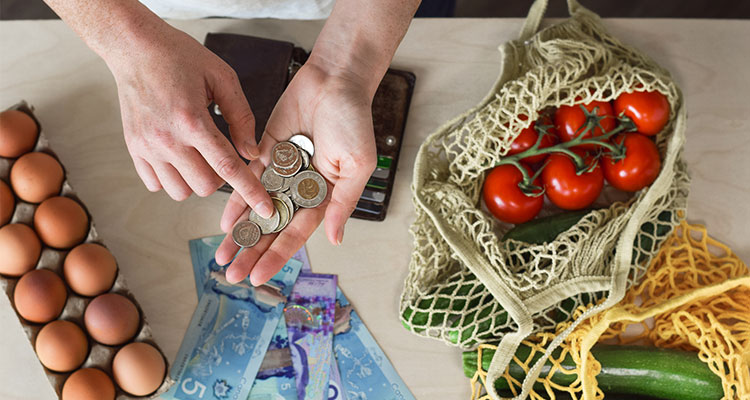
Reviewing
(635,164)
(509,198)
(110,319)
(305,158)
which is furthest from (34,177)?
(635,164)

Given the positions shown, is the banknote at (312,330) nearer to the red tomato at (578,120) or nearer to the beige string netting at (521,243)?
the beige string netting at (521,243)

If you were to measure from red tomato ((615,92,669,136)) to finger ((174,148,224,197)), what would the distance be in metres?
0.80

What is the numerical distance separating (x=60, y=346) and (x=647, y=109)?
1.18 meters

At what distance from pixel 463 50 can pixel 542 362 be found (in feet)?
2.19

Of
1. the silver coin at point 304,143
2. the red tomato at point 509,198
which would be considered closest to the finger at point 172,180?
the silver coin at point 304,143

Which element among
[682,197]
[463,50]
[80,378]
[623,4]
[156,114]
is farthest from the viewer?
[623,4]

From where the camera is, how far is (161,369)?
3.42 feet

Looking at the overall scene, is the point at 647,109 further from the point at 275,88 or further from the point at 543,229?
the point at 275,88

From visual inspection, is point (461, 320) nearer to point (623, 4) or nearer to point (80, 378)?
point (80, 378)

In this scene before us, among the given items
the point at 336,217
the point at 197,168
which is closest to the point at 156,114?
the point at 197,168

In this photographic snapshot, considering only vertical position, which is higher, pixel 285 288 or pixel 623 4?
pixel 623 4

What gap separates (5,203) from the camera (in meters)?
1.09

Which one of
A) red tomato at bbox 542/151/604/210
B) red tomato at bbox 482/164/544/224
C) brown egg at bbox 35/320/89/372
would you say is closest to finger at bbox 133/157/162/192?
brown egg at bbox 35/320/89/372

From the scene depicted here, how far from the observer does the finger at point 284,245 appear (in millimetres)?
970
